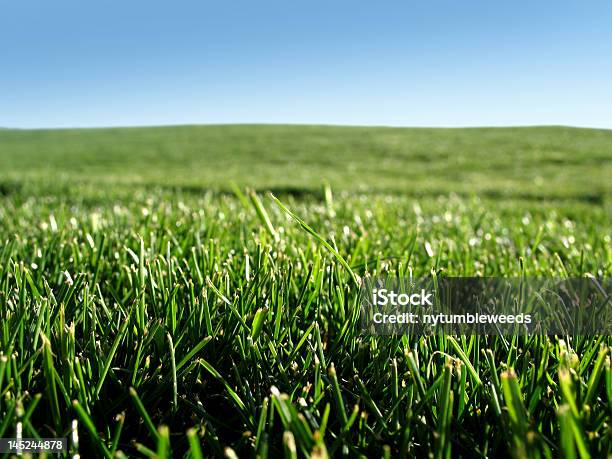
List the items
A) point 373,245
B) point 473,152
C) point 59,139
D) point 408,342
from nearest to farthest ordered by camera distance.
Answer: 1. point 408,342
2. point 373,245
3. point 473,152
4. point 59,139

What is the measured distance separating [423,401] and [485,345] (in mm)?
389

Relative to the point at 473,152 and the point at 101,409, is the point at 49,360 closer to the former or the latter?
the point at 101,409

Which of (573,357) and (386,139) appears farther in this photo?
(386,139)

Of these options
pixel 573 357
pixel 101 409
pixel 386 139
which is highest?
pixel 386 139

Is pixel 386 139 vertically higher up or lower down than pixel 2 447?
higher up

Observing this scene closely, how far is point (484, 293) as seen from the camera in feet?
4.86

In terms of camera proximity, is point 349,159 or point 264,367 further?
point 349,159

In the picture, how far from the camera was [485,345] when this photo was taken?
1.16m

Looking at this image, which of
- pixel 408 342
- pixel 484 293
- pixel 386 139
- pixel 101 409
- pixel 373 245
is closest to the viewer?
pixel 101 409

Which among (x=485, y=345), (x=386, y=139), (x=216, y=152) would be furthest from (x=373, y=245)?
→ (x=386, y=139)

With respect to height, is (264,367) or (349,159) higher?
(349,159)

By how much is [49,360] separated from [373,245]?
1.47 m

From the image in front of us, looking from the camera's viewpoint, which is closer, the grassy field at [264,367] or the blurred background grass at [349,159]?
the grassy field at [264,367]

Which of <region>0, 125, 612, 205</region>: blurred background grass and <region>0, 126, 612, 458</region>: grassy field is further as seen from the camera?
<region>0, 125, 612, 205</region>: blurred background grass
